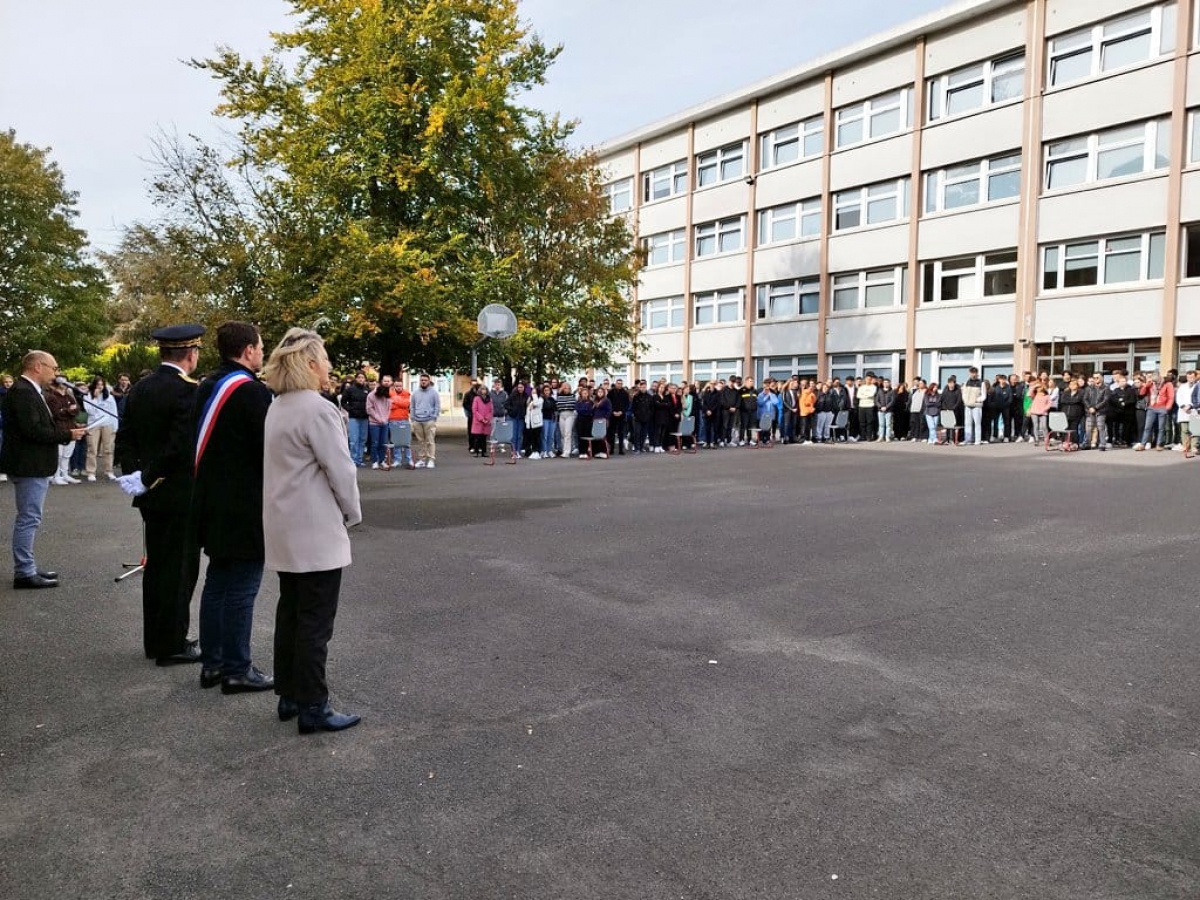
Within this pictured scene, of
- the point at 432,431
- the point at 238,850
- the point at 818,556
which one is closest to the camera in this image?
the point at 238,850

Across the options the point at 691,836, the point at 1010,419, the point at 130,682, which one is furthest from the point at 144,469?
the point at 1010,419

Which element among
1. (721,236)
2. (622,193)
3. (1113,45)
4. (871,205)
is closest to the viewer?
(1113,45)

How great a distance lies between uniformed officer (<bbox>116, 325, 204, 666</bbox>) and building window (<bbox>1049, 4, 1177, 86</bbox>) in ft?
104

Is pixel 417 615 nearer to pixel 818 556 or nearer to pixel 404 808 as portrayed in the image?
pixel 404 808

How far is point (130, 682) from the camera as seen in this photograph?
514cm

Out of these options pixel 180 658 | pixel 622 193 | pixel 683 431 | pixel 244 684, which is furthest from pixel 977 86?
pixel 244 684

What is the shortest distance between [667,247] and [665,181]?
10.9 feet

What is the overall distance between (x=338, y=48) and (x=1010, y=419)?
2236cm

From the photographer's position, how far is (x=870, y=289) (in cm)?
3703

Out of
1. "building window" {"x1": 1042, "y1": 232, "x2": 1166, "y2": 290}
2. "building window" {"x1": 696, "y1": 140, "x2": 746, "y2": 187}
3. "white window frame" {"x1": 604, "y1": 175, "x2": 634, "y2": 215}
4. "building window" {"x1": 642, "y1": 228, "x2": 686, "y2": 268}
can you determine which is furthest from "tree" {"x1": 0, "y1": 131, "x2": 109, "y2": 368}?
"building window" {"x1": 1042, "y1": 232, "x2": 1166, "y2": 290}

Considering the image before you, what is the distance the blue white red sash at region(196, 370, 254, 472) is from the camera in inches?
189

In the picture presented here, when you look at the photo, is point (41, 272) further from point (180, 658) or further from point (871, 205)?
point (180, 658)

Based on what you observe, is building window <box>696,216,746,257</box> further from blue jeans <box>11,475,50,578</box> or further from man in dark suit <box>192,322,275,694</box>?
man in dark suit <box>192,322,275,694</box>

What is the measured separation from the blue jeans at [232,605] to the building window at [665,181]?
142 ft
